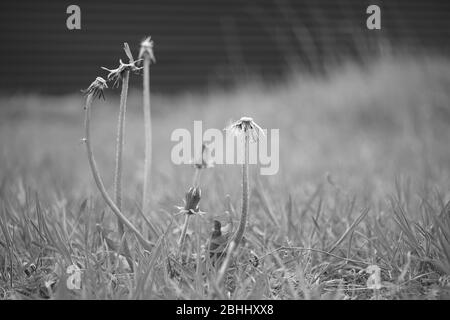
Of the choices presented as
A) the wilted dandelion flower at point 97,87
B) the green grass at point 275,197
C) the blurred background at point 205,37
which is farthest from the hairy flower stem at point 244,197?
Answer: the blurred background at point 205,37

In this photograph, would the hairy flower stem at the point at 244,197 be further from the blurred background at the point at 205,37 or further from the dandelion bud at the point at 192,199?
the blurred background at the point at 205,37

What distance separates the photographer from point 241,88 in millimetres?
4961

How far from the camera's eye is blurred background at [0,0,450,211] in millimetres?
2125

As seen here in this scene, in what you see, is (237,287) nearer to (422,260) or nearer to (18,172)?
(422,260)

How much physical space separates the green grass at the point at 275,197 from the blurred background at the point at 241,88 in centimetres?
2

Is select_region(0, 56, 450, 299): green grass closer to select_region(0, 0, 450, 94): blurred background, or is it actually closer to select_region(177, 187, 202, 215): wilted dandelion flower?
select_region(177, 187, 202, 215): wilted dandelion flower

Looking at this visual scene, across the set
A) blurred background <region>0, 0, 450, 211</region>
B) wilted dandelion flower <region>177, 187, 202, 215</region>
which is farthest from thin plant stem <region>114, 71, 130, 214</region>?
blurred background <region>0, 0, 450, 211</region>

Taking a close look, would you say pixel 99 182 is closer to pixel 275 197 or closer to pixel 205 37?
pixel 275 197

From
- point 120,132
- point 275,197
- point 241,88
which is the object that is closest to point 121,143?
point 120,132

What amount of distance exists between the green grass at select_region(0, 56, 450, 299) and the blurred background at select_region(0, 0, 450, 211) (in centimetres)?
2

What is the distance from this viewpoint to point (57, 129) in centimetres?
373

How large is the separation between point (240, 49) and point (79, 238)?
16.7ft

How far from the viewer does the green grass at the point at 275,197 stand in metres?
0.89

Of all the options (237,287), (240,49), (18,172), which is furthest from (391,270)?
(240,49)
